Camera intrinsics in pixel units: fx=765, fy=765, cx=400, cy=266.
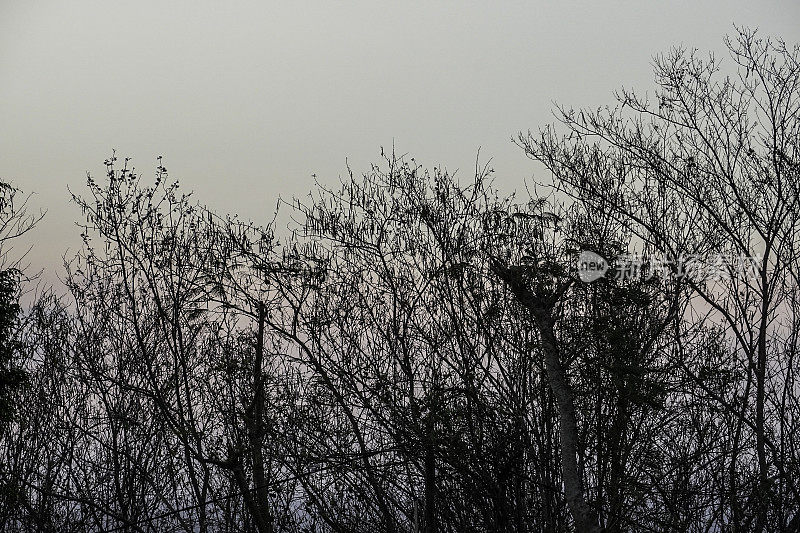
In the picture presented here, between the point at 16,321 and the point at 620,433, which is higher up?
the point at 16,321

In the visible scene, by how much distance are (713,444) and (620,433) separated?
55.3 inches

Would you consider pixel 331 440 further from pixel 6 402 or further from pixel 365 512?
pixel 6 402

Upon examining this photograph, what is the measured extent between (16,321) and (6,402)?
4.52 feet

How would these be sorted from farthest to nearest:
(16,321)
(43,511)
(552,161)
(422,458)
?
1. (43,511)
2. (16,321)
3. (552,161)
4. (422,458)

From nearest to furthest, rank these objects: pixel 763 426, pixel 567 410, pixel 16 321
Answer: pixel 567 410 → pixel 763 426 → pixel 16 321

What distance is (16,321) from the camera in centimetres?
1208

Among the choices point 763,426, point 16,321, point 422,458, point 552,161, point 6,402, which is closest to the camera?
point 422,458

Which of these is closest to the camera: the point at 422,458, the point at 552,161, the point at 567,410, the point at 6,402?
the point at 567,410

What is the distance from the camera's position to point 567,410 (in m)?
7.32

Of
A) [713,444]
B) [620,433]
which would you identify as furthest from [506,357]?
[713,444]

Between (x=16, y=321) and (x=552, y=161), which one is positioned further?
(x=16, y=321)

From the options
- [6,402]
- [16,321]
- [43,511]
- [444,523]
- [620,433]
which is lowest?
[444,523]

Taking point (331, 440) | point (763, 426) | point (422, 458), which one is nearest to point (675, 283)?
point (763, 426)

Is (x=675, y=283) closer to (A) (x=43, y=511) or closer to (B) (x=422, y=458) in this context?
(B) (x=422, y=458)
